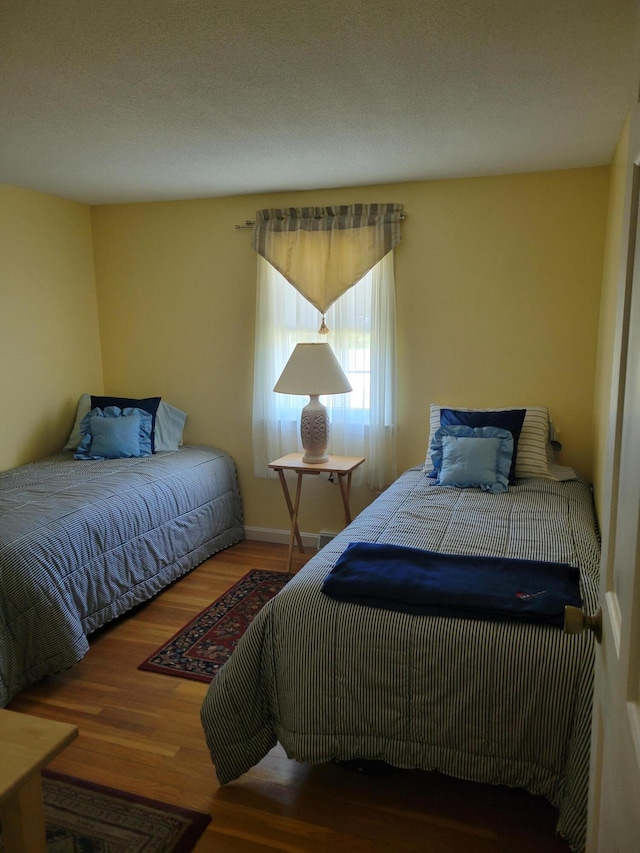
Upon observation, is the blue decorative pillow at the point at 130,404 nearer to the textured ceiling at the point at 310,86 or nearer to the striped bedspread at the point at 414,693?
the textured ceiling at the point at 310,86

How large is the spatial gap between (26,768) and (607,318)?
9.36 feet

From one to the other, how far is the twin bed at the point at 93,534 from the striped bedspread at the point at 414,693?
0.97 metres

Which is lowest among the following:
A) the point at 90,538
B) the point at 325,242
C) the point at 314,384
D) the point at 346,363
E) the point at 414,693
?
the point at 414,693

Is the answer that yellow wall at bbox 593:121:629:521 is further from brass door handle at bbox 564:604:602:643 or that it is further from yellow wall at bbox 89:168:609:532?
brass door handle at bbox 564:604:602:643

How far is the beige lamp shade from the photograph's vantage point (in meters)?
3.47

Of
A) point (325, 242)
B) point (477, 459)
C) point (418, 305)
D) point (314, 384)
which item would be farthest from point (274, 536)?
point (325, 242)

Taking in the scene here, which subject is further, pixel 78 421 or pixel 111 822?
pixel 78 421

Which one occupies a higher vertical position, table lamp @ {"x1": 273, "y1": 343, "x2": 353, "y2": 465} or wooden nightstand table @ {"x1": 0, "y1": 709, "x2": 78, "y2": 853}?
table lamp @ {"x1": 273, "y1": 343, "x2": 353, "y2": 465}

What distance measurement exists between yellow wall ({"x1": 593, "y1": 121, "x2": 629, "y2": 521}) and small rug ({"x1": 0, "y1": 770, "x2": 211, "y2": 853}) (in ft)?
6.43

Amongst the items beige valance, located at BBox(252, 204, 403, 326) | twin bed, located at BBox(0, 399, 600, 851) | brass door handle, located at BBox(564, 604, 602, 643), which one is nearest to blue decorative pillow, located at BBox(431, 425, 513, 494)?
twin bed, located at BBox(0, 399, 600, 851)

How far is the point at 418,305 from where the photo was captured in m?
3.64

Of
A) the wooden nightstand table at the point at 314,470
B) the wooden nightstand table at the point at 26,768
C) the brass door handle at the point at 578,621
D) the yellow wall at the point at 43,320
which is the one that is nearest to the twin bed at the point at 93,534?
the yellow wall at the point at 43,320

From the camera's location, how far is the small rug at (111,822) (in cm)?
173

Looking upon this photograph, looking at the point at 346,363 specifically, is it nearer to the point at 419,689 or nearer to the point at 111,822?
the point at 419,689
